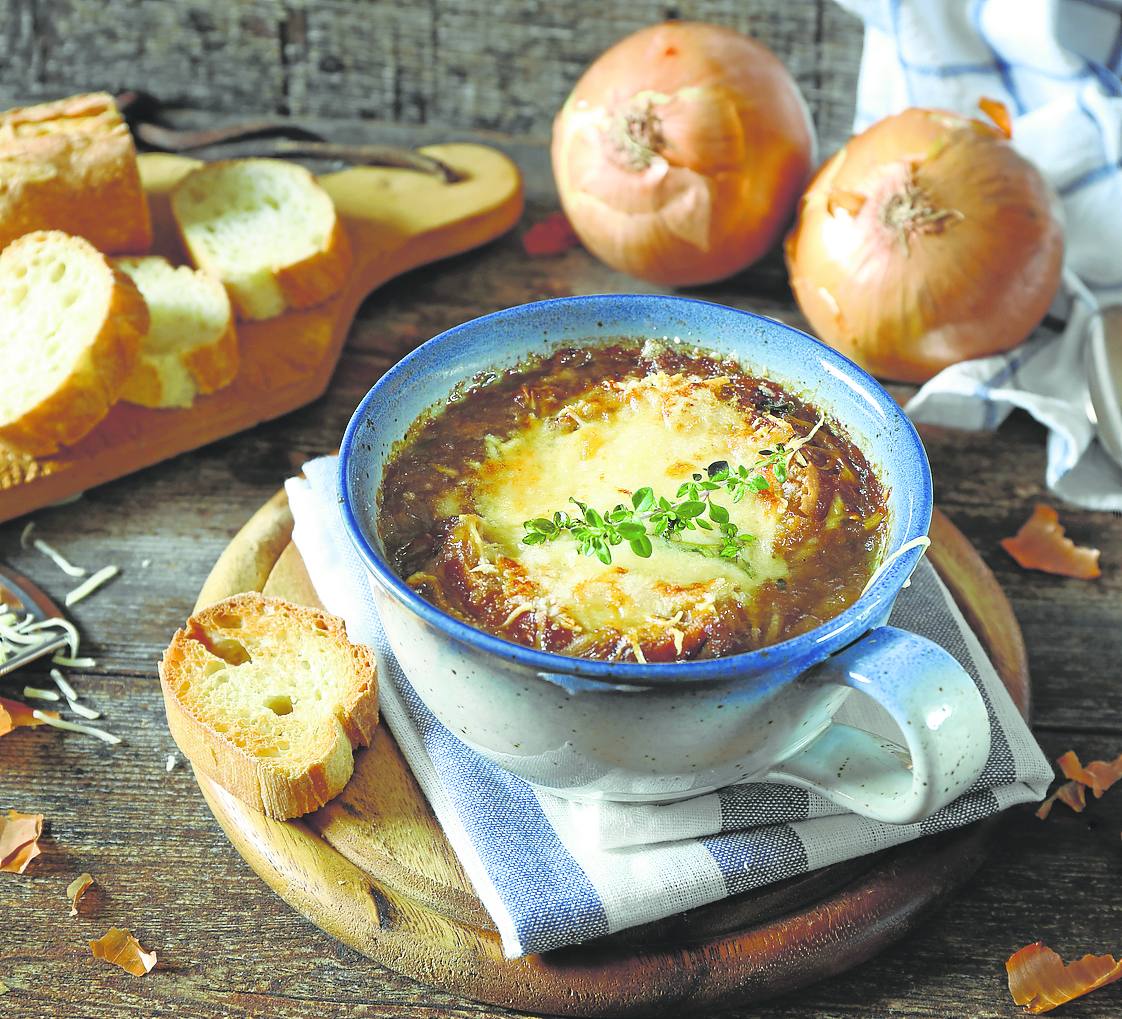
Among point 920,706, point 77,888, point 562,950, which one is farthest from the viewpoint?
point 77,888

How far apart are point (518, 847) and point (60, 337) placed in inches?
59.5

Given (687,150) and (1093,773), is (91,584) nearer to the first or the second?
(687,150)

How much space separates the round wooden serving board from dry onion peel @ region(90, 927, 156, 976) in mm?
174

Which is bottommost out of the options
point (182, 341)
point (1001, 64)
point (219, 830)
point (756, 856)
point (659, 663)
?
point (219, 830)

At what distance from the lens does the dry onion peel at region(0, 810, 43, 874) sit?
5.55 ft

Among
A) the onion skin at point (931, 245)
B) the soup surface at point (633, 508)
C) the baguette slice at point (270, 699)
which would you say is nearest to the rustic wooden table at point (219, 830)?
the baguette slice at point (270, 699)

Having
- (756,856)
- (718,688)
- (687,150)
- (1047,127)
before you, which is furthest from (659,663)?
(1047,127)

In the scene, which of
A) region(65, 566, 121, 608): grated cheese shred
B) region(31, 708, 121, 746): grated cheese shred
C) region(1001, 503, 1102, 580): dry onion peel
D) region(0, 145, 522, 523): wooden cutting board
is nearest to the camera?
region(31, 708, 121, 746): grated cheese shred

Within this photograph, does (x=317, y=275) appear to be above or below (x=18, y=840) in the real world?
above

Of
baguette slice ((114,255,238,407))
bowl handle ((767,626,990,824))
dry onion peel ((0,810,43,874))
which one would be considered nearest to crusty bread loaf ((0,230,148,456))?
baguette slice ((114,255,238,407))

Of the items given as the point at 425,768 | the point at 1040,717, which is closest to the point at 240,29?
the point at 425,768

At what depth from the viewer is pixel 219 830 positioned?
1770 mm

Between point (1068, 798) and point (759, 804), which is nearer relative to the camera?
point (759, 804)

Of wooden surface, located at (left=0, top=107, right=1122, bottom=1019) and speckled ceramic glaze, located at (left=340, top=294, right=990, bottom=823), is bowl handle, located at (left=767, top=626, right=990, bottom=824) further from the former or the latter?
wooden surface, located at (left=0, top=107, right=1122, bottom=1019)
